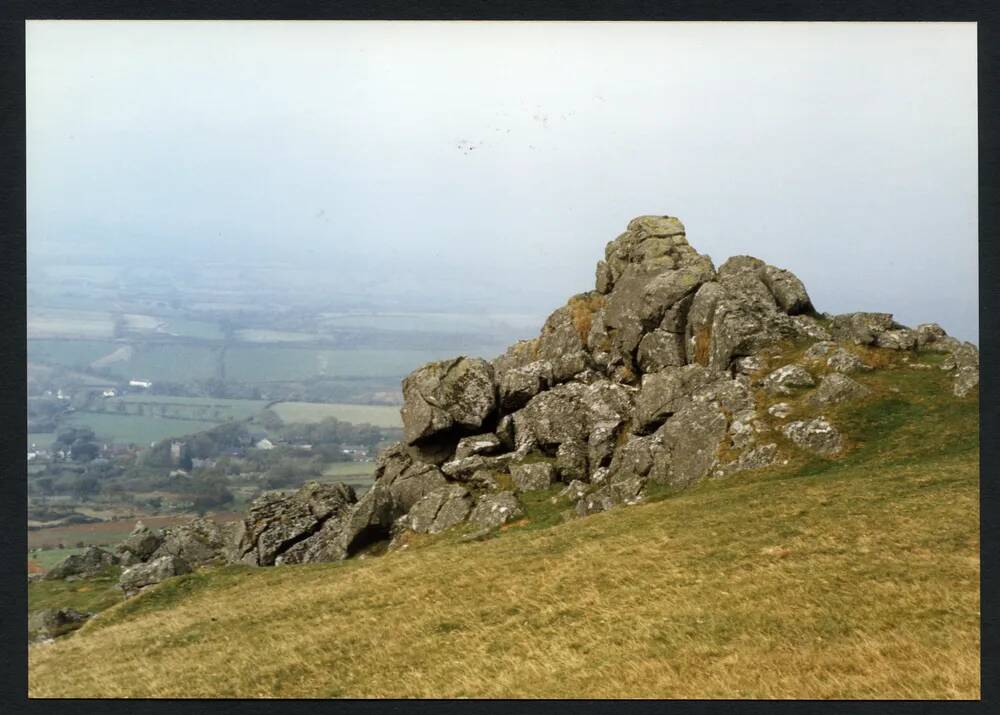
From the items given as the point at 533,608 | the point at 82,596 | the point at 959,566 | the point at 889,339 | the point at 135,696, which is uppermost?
the point at 889,339

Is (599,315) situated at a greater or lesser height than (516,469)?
greater

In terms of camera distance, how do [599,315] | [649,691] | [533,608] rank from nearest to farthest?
[649,691]
[533,608]
[599,315]

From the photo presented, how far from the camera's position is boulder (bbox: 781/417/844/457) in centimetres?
4078

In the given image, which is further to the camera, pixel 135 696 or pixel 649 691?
pixel 135 696

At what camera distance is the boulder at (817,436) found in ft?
134

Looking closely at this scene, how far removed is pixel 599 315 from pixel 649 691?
3821 centimetres

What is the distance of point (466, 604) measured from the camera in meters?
29.5

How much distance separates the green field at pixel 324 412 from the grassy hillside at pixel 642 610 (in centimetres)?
5377

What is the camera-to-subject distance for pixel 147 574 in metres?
45.2

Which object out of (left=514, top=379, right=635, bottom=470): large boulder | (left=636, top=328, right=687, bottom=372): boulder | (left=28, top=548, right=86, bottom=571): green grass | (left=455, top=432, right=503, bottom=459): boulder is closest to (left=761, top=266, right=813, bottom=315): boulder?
(left=636, top=328, right=687, bottom=372): boulder

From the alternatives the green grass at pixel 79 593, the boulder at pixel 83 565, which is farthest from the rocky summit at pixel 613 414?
the green grass at pixel 79 593

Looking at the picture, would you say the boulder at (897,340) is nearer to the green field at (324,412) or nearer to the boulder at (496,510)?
the boulder at (496,510)

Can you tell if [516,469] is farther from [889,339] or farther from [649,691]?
[649,691]

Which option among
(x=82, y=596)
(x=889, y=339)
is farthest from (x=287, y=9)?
(x=889, y=339)
